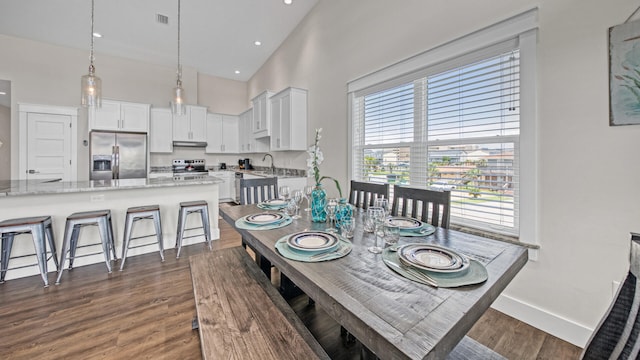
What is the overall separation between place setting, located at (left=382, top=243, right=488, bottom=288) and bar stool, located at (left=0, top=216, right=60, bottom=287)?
3.19 meters

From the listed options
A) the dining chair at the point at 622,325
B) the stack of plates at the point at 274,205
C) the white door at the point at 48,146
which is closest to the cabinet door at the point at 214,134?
the white door at the point at 48,146

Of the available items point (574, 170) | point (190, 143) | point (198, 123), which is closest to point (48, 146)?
point (190, 143)

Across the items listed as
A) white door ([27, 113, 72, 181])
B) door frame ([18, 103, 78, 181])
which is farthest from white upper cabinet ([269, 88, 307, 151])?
white door ([27, 113, 72, 181])

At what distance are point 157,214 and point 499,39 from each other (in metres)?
3.82

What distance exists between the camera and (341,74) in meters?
3.46

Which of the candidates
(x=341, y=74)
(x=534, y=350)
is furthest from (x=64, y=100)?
(x=534, y=350)

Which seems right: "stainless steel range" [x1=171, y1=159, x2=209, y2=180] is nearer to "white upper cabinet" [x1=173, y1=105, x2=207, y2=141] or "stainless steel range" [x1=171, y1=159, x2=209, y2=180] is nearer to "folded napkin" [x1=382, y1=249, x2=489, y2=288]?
"white upper cabinet" [x1=173, y1=105, x2=207, y2=141]

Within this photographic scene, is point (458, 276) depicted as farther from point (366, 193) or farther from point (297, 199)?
point (366, 193)

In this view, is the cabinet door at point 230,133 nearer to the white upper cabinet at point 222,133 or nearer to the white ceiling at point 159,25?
the white upper cabinet at point 222,133

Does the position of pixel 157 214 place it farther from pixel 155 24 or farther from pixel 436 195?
pixel 155 24

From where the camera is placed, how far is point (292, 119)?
4152mm

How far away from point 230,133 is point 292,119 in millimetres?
3257

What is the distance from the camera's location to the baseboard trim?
160cm

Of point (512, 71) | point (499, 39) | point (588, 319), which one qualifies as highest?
point (499, 39)
